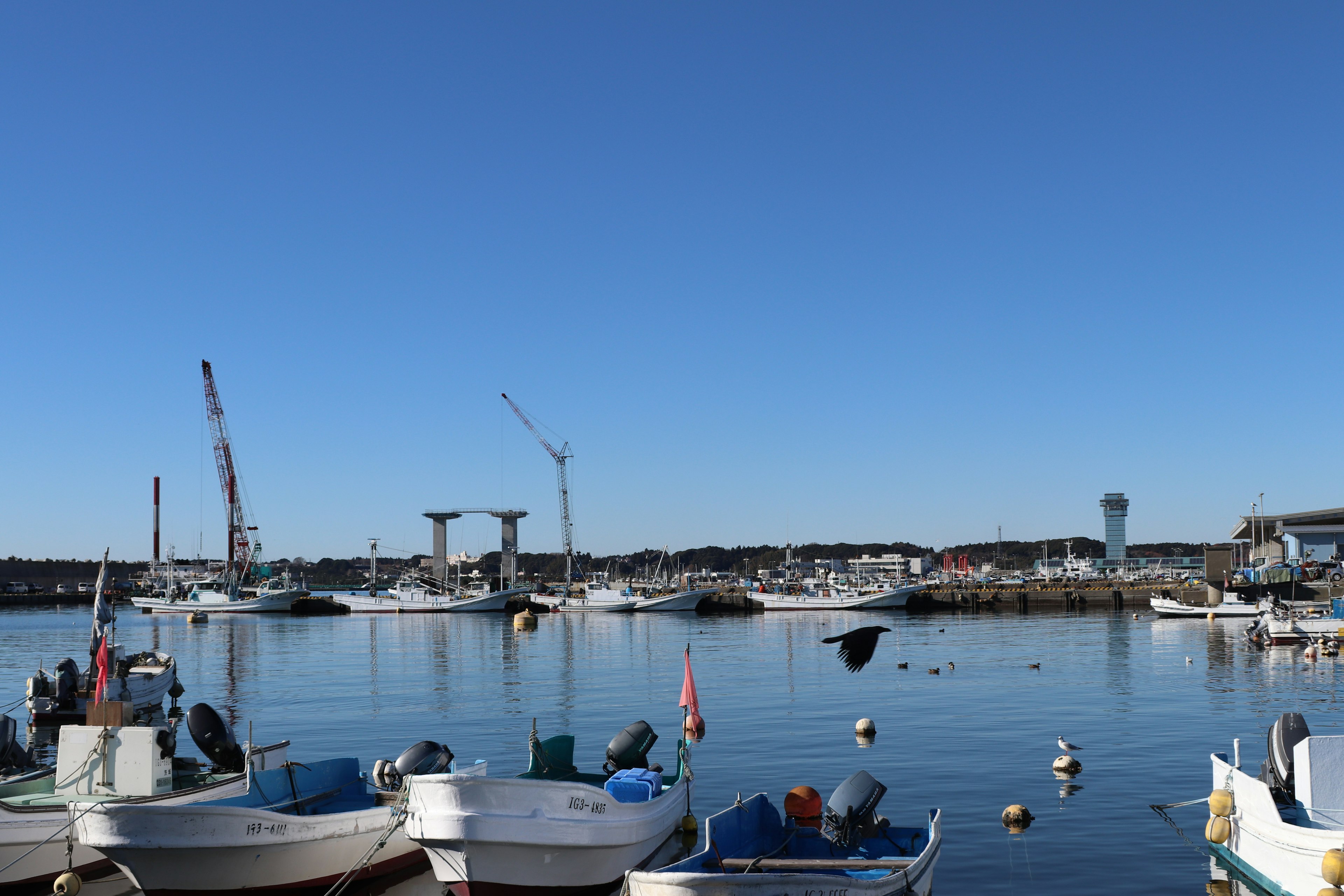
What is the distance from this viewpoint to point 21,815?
18.5m

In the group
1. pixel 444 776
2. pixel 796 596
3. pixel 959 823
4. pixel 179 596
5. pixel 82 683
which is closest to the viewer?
pixel 444 776

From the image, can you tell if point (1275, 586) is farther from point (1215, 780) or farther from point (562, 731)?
point (1215, 780)

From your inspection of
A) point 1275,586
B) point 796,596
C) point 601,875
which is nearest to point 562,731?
point 601,875

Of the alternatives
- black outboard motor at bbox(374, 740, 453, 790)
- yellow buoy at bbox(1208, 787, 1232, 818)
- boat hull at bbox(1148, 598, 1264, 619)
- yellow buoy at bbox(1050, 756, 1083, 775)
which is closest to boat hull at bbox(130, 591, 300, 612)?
boat hull at bbox(1148, 598, 1264, 619)

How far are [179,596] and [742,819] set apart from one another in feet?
638

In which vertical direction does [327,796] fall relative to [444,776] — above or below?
below

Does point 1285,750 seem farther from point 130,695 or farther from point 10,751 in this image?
point 130,695

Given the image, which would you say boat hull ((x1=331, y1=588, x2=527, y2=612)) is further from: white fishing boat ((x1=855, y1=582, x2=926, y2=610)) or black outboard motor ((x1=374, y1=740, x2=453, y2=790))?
black outboard motor ((x1=374, y1=740, x2=453, y2=790))

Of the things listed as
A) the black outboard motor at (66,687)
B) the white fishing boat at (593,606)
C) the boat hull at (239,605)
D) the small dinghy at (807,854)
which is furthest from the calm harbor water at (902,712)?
the boat hull at (239,605)

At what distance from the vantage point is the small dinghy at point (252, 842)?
55.5 ft

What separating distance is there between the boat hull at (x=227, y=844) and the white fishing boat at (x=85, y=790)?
0.60 metres

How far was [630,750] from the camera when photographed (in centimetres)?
2342

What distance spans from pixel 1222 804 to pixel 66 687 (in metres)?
40.0

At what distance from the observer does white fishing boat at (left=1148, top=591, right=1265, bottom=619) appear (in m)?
104
